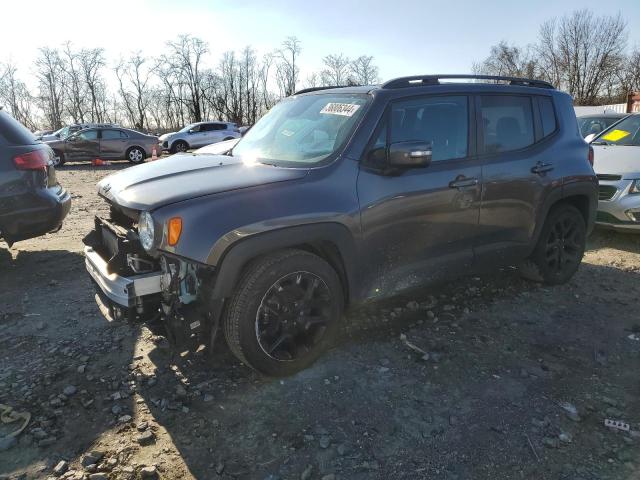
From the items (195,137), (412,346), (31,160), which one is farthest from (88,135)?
(412,346)

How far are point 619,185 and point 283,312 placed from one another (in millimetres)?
5169

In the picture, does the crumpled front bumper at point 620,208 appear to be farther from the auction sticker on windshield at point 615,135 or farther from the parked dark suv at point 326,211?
the parked dark suv at point 326,211

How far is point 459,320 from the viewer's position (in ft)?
12.9

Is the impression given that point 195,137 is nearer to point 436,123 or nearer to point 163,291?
point 436,123

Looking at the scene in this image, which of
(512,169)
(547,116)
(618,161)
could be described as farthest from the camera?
(618,161)

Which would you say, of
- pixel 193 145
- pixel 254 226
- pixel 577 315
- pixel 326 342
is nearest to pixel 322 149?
pixel 254 226

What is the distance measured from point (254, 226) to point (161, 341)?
141 cm

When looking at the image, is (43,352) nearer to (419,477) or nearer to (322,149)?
(322,149)

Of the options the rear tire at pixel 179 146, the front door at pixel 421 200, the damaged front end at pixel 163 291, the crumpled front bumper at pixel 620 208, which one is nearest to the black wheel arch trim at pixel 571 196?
the front door at pixel 421 200

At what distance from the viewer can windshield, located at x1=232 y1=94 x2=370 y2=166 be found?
3.24 meters

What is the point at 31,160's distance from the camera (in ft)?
16.0

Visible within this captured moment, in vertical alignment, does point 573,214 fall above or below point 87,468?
above

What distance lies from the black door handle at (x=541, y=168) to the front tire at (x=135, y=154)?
57.2 ft

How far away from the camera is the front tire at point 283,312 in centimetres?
278
